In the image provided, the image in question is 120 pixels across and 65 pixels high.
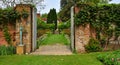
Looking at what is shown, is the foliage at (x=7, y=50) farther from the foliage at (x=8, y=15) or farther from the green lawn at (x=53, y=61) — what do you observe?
the green lawn at (x=53, y=61)

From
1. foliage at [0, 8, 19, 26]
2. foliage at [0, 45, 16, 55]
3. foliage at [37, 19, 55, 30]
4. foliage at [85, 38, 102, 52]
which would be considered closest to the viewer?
foliage at [0, 45, 16, 55]

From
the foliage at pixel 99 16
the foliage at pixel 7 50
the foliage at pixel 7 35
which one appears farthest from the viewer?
the foliage at pixel 7 35

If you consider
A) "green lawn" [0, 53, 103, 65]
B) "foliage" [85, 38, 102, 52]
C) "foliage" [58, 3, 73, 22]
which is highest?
"foliage" [58, 3, 73, 22]

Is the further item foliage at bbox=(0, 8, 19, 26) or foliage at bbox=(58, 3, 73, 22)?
foliage at bbox=(58, 3, 73, 22)

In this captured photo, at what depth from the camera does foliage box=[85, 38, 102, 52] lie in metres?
16.1

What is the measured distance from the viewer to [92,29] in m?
16.6

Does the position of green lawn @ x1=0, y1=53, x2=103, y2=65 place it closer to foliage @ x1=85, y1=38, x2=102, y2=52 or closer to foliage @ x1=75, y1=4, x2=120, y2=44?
foliage @ x1=85, y1=38, x2=102, y2=52

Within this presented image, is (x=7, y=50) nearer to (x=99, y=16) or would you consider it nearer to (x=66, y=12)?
(x=99, y=16)

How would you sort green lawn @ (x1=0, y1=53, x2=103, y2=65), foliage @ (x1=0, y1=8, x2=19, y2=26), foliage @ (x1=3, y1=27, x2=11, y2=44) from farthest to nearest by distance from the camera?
foliage @ (x1=3, y1=27, x2=11, y2=44)
foliage @ (x1=0, y1=8, x2=19, y2=26)
green lawn @ (x1=0, y1=53, x2=103, y2=65)

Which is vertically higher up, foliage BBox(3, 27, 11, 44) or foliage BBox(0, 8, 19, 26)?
foliage BBox(0, 8, 19, 26)

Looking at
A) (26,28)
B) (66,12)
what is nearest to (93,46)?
(26,28)

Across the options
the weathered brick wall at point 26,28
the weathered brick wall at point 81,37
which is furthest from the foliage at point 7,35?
the weathered brick wall at point 81,37

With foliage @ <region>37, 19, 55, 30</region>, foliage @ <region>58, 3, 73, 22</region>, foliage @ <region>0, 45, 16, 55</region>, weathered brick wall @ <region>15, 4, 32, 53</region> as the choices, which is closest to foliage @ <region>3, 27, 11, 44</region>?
weathered brick wall @ <region>15, 4, 32, 53</region>

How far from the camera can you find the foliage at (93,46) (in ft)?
52.8
